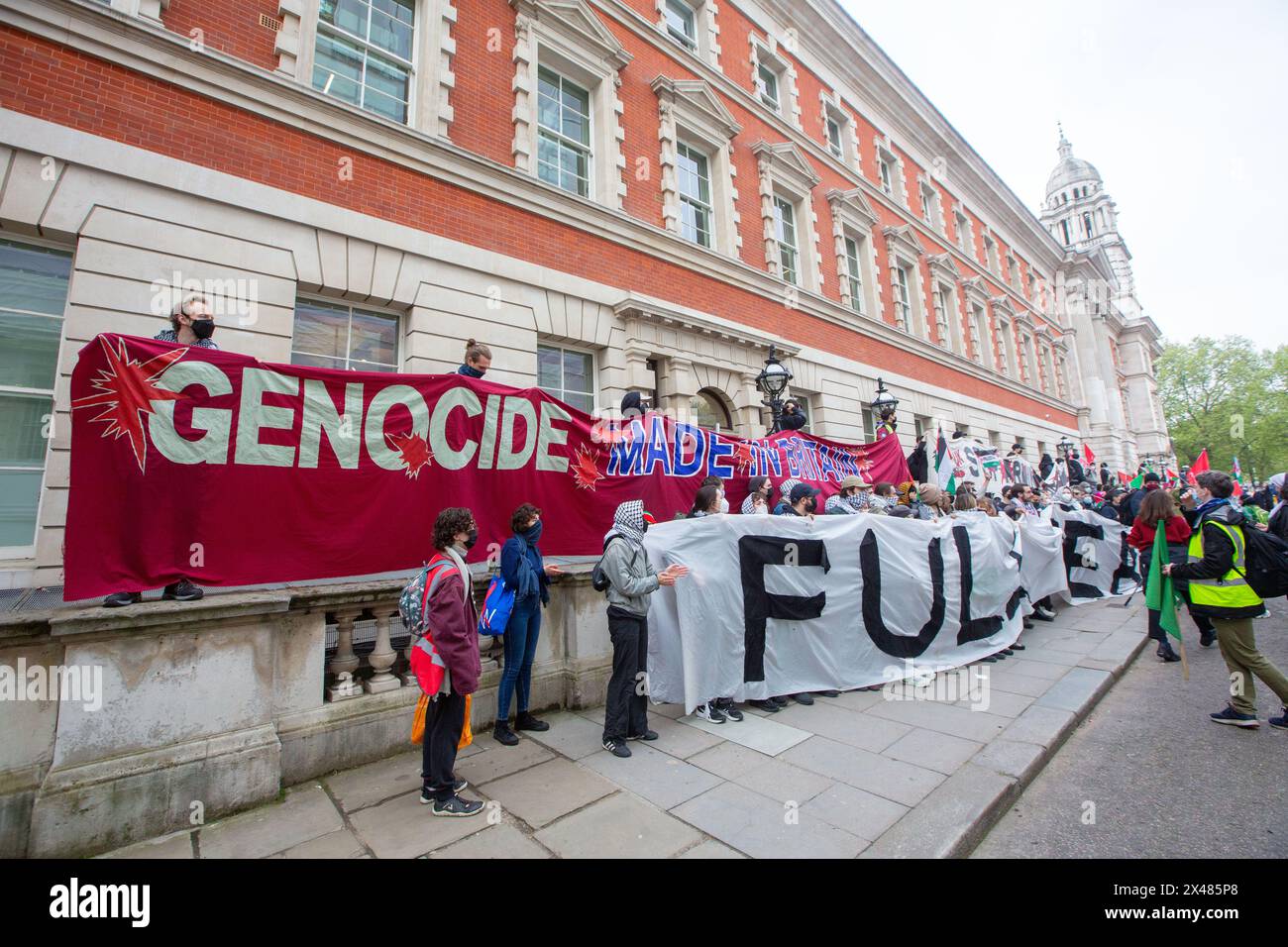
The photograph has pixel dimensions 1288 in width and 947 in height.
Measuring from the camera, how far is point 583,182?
10.5 metres

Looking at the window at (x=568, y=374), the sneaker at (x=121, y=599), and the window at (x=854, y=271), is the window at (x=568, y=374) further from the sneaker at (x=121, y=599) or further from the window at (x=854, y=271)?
the window at (x=854, y=271)

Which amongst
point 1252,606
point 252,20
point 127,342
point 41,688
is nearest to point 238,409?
point 127,342

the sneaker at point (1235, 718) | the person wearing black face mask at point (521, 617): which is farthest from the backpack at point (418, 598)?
the sneaker at point (1235, 718)

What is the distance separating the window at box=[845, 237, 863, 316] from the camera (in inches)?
653

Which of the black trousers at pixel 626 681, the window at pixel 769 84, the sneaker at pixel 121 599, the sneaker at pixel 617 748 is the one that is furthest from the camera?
the window at pixel 769 84

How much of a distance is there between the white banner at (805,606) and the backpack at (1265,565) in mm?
2472

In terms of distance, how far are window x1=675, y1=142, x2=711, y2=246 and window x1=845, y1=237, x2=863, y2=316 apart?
581 cm

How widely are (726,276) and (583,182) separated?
3718 millimetres

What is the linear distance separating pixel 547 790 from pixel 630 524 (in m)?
2.04

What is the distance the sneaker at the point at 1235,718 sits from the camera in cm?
455

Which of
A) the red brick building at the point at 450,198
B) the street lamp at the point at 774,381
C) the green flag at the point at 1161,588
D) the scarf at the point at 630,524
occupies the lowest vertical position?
the green flag at the point at 1161,588

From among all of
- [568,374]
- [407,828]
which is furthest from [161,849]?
[568,374]
